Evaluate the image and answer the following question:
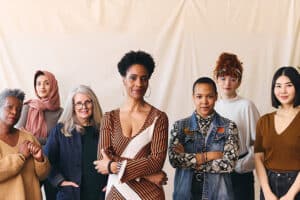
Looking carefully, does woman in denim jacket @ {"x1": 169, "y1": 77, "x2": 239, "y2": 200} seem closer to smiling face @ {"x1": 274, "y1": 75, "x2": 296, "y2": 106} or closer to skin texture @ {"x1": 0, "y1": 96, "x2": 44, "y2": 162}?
smiling face @ {"x1": 274, "y1": 75, "x2": 296, "y2": 106}

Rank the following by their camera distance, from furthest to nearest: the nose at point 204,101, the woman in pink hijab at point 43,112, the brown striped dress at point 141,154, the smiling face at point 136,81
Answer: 1. the woman in pink hijab at point 43,112
2. the nose at point 204,101
3. the smiling face at point 136,81
4. the brown striped dress at point 141,154

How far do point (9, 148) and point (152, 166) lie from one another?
733mm

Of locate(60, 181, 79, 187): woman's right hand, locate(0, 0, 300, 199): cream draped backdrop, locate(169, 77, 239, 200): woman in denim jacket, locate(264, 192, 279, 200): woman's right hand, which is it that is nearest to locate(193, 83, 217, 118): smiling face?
locate(169, 77, 239, 200): woman in denim jacket

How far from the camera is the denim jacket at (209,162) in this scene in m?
2.32

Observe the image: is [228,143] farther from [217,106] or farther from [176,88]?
[176,88]

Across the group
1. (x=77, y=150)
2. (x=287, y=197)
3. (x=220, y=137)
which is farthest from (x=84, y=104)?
(x=287, y=197)

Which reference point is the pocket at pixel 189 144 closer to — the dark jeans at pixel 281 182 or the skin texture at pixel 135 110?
the skin texture at pixel 135 110

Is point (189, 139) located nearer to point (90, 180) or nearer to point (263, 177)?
point (263, 177)

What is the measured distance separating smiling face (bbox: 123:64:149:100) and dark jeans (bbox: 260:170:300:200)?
792 mm

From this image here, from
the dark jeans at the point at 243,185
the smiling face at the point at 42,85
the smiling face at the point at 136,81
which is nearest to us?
the smiling face at the point at 136,81

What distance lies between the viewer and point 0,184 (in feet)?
7.38

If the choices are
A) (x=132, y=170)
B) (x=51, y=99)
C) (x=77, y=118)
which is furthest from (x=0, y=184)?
(x=51, y=99)

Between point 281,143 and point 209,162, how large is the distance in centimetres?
37

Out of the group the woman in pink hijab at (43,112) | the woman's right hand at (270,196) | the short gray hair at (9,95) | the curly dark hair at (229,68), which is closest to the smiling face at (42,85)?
the woman in pink hijab at (43,112)
